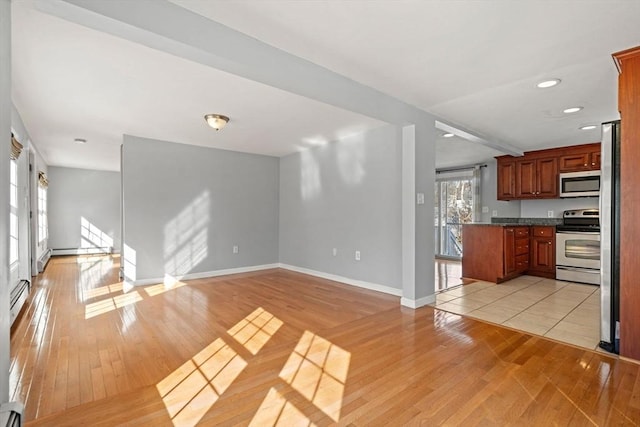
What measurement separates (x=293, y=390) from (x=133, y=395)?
960 millimetres

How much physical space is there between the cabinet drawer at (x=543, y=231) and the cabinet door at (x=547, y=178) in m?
0.63

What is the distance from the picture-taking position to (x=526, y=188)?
5.93 metres

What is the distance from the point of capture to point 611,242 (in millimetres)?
2557

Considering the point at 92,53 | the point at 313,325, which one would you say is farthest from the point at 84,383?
the point at 92,53

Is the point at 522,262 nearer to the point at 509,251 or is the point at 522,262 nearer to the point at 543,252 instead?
the point at 543,252

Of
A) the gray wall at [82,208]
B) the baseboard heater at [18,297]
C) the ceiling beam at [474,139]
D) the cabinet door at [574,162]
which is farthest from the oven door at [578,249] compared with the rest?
the gray wall at [82,208]

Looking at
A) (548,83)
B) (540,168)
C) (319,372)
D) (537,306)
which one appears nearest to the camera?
(319,372)

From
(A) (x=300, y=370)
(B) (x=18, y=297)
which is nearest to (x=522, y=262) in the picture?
(A) (x=300, y=370)

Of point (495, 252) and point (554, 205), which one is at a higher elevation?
point (554, 205)

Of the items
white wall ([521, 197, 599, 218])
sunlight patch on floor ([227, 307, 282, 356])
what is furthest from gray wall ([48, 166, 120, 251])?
white wall ([521, 197, 599, 218])

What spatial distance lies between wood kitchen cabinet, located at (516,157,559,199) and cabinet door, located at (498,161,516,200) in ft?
0.24

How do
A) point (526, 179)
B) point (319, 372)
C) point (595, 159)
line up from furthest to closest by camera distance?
point (526, 179) → point (595, 159) → point (319, 372)

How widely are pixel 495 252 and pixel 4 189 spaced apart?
18.2 feet

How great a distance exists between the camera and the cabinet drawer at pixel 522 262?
532 cm
